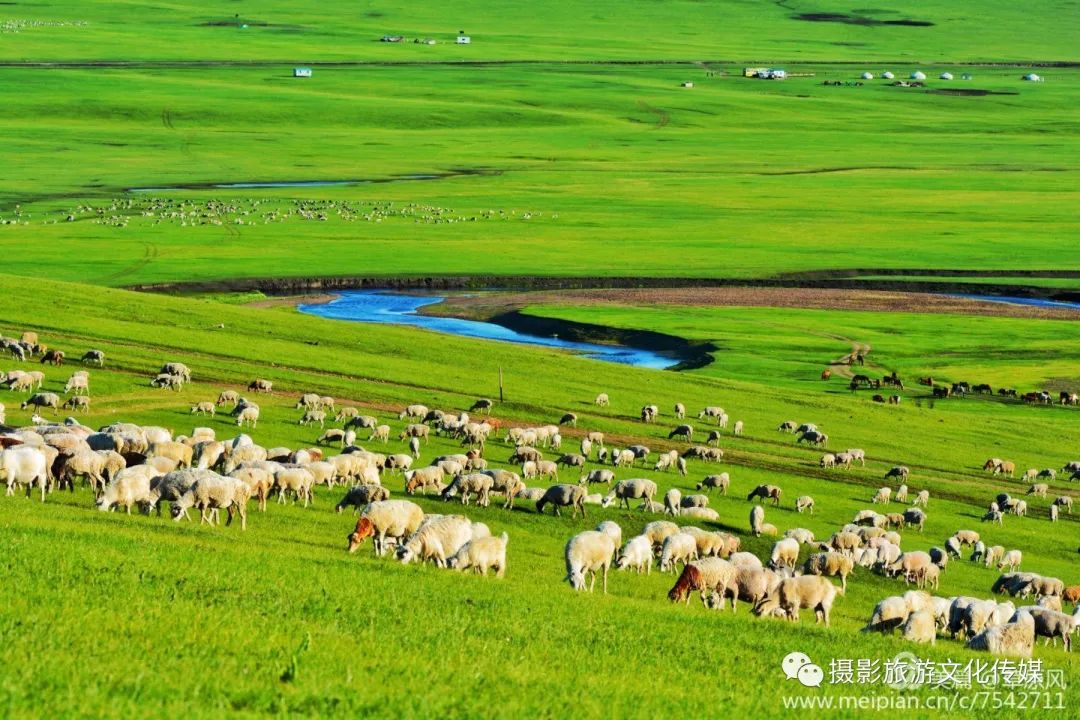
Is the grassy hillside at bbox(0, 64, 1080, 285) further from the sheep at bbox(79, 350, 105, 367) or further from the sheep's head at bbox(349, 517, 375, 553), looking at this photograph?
the sheep's head at bbox(349, 517, 375, 553)

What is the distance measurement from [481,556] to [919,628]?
708 centimetres

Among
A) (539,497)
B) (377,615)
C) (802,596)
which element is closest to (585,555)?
(802,596)

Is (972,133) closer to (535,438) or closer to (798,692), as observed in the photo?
(535,438)

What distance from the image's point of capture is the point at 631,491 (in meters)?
35.3

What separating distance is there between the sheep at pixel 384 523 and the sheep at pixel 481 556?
1.51m

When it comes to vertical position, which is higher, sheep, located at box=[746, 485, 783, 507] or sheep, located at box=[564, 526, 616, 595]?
sheep, located at box=[746, 485, 783, 507]

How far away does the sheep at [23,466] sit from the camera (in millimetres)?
Answer: 27016

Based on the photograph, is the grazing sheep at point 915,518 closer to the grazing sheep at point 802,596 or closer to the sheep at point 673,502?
the sheep at point 673,502

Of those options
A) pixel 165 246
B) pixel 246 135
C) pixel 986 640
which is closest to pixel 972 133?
pixel 246 135

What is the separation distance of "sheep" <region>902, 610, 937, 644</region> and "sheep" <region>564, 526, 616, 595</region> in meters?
4.88

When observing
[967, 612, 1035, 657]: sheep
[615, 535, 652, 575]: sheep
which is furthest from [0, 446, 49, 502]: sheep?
[967, 612, 1035, 657]: sheep

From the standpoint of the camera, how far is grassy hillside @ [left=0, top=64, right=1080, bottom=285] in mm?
100188

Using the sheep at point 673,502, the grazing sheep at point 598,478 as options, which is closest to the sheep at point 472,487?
the sheep at point 673,502

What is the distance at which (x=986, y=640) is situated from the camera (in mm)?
21984
